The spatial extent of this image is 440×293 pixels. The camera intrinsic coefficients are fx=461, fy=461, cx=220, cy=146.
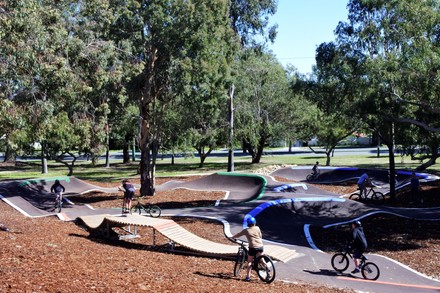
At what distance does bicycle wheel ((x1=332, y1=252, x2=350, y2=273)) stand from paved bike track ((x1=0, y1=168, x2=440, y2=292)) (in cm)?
20

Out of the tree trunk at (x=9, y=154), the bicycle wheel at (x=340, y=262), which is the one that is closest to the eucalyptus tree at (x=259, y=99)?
the tree trunk at (x=9, y=154)

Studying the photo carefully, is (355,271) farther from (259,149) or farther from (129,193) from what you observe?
(259,149)

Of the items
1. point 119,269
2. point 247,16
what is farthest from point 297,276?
point 247,16

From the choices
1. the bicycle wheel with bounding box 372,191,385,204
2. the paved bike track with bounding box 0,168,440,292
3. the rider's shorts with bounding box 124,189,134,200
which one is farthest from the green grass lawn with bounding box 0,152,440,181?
the rider's shorts with bounding box 124,189,134,200

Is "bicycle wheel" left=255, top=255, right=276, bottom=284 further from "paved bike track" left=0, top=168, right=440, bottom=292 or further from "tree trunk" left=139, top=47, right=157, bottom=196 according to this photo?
"tree trunk" left=139, top=47, right=157, bottom=196

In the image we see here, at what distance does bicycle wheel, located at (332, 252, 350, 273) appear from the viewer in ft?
41.3

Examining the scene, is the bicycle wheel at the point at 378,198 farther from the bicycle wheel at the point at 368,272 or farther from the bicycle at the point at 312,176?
the bicycle wheel at the point at 368,272

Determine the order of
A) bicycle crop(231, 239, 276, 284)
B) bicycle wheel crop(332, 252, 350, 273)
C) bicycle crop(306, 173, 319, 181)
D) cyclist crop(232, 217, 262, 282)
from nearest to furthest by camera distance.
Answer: bicycle crop(231, 239, 276, 284) → cyclist crop(232, 217, 262, 282) → bicycle wheel crop(332, 252, 350, 273) → bicycle crop(306, 173, 319, 181)

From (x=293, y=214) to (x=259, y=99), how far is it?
2371 cm

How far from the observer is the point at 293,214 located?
21.0 meters

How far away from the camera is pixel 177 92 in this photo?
84.0 feet

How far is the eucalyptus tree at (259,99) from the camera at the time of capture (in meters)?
40.1

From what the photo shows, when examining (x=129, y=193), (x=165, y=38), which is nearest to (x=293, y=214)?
(x=129, y=193)

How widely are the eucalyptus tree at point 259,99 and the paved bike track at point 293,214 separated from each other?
772 cm
